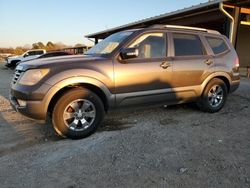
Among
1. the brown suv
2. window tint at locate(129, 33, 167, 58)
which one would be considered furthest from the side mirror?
window tint at locate(129, 33, 167, 58)

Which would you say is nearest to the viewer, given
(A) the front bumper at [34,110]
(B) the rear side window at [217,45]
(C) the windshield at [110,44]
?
(A) the front bumper at [34,110]

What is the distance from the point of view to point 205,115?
20.1 ft

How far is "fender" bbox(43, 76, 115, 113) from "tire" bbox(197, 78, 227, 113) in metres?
2.35

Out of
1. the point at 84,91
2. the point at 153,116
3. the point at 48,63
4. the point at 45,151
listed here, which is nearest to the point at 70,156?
the point at 45,151

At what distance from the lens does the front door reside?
4938 millimetres

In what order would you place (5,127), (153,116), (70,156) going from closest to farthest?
(70,156), (5,127), (153,116)

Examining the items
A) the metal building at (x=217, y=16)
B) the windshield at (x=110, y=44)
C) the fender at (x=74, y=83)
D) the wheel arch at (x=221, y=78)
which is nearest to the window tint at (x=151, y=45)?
the windshield at (x=110, y=44)

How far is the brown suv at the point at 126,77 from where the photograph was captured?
4.44m

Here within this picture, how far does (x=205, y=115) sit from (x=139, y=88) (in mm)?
1907

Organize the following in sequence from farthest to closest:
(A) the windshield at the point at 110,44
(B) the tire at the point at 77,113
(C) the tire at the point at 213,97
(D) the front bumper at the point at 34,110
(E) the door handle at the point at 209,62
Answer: (C) the tire at the point at 213,97 < (E) the door handle at the point at 209,62 < (A) the windshield at the point at 110,44 < (B) the tire at the point at 77,113 < (D) the front bumper at the point at 34,110

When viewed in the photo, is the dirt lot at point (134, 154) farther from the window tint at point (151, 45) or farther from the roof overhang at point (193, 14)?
the roof overhang at point (193, 14)

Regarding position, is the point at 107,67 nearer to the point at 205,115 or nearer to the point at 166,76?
the point at 166,76

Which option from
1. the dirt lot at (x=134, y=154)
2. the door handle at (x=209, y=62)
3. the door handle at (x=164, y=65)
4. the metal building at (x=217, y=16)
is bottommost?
the dirt lot at (x=134, y=154)

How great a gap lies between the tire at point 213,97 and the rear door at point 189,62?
0.30 meters
